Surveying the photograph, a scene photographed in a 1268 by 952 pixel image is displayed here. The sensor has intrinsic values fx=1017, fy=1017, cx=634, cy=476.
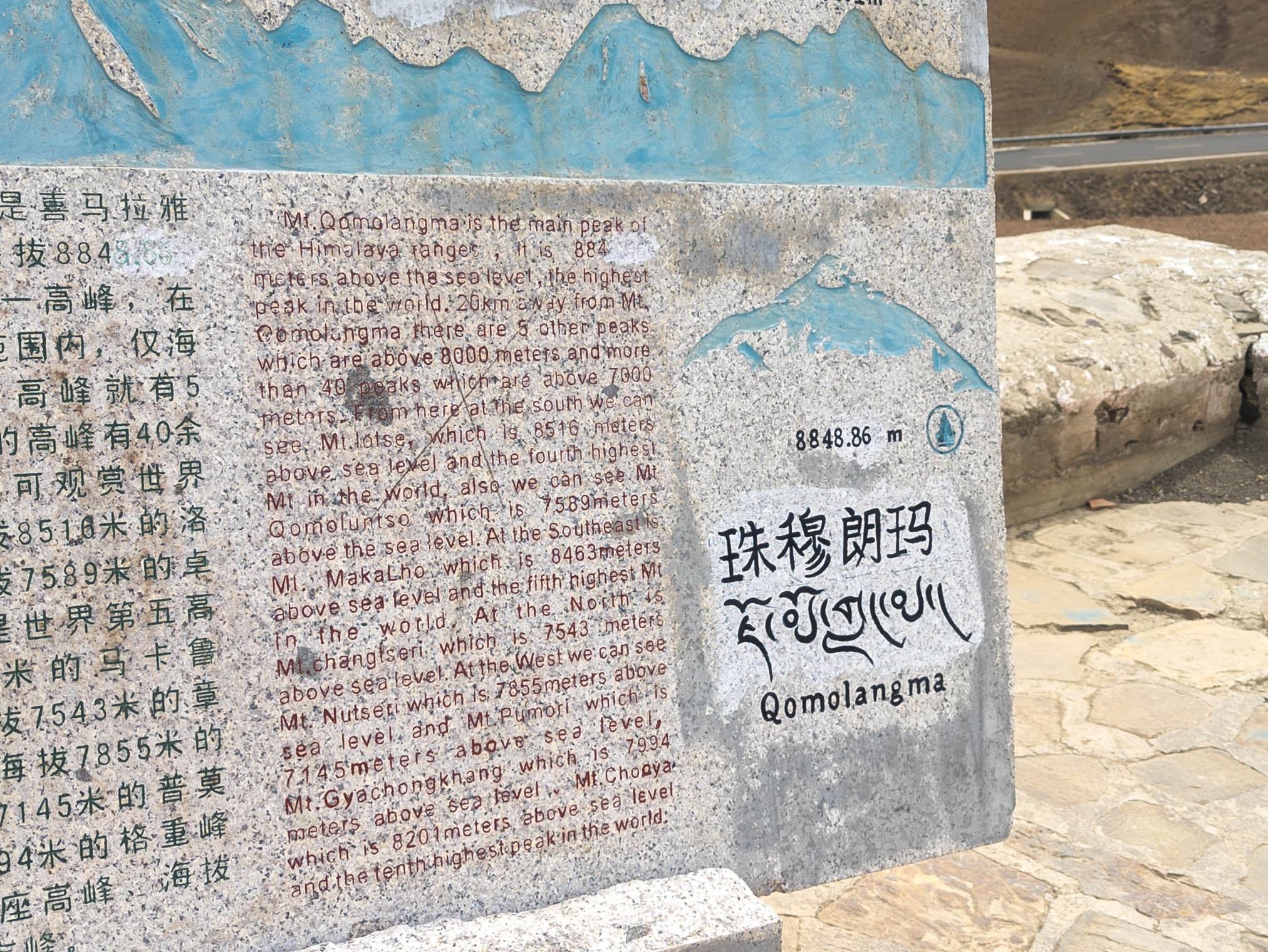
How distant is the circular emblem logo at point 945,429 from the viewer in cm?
186

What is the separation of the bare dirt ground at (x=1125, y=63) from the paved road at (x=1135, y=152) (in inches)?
87.1

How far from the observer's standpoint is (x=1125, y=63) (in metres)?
14.9

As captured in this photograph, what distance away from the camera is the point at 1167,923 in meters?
2.14

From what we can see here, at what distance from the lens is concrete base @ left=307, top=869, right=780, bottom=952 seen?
150 cm

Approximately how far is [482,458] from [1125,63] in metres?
16.4

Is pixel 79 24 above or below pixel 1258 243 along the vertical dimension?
below

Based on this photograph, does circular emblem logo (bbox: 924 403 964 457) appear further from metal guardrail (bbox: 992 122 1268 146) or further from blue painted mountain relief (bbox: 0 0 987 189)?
metal guardrail (bbox: 992 122 1268 146)

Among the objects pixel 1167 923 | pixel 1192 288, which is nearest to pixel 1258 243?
pixel 1192 288

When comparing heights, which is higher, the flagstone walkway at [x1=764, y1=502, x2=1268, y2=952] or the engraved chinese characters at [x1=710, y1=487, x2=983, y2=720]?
the engraved chinese characters at [x1=710, y1=487, x2=983, y2=720]

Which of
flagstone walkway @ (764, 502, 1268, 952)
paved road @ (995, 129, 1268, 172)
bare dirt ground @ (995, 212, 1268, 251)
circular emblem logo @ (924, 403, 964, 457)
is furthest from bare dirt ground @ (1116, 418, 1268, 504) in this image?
paved road @ (995, 129, 1268, 172)

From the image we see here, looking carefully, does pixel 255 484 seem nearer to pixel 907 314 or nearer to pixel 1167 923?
pixel 907 314

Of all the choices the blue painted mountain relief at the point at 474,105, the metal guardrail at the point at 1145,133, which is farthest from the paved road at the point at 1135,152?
the blue painted mountain relief at the point at 474,105

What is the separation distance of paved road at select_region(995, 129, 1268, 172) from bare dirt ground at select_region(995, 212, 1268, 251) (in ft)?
2.55

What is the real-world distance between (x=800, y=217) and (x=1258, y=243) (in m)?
6.36
